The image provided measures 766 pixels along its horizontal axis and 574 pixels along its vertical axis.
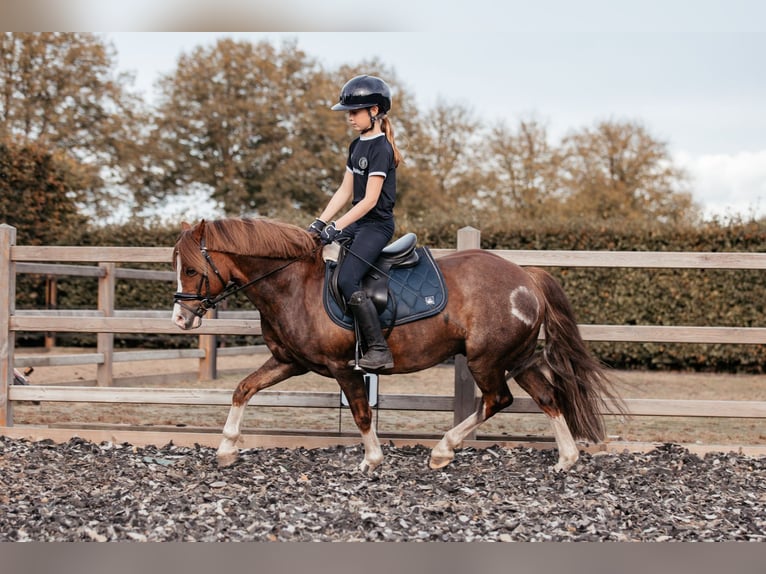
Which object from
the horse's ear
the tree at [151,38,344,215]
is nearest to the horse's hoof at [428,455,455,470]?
the horse's ear

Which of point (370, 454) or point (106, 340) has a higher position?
point (106, 340)

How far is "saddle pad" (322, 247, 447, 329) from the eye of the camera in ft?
18.3

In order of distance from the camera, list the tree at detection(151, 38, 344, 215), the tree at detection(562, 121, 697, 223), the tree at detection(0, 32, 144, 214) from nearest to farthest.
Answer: the tree at detection(0, 32, 144, 214)
the tree at detection(151, 38, 344, 215)
the tree at detection(562, 121, 697, 223)

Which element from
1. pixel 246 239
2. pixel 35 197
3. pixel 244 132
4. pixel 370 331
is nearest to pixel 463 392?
pixel 370 331

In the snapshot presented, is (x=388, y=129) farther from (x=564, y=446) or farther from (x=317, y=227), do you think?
(x=564, y=446)

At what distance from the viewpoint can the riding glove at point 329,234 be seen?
5482 millimetres

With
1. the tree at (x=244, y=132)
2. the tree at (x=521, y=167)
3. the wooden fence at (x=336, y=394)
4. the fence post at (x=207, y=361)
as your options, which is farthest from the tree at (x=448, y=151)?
the wooden fence at (x=336, y=394)

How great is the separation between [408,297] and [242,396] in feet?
4.68

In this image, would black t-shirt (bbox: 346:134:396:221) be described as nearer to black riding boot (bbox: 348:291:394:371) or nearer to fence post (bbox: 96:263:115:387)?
black riding boot (bbox: 348:291:394:371)

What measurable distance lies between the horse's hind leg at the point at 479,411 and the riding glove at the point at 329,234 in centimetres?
137

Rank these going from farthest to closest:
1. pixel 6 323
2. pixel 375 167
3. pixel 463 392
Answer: pixel 6 323 → pixel 463 392 → pixel 375 167

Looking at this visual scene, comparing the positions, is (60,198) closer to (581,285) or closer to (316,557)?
(581,285)

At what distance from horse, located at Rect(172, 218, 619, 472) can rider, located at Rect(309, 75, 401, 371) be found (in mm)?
219

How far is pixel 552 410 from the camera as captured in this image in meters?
5.91
